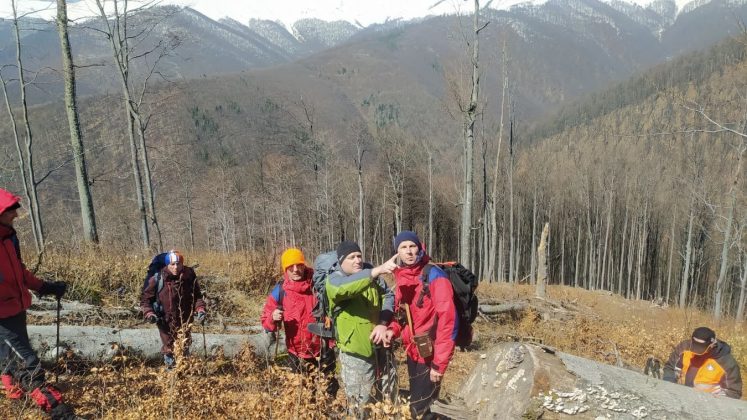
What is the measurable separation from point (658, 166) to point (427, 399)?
2071 inches

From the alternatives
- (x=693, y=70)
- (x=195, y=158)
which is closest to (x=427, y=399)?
(x=195, y=158)

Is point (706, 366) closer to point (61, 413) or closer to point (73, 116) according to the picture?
point (61, 413)

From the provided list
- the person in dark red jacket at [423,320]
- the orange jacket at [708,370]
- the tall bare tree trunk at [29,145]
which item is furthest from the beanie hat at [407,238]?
the tall bare tree trunk at [29,145]

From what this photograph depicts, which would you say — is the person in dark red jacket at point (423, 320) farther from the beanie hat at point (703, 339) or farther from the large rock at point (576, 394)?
the beanie hat at point (703, 339)

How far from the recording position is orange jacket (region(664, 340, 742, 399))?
4.37 metres

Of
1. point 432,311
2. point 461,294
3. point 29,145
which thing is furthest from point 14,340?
point 29,145

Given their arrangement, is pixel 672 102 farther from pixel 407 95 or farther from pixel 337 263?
pixel 407 95

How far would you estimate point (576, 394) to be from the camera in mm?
2271

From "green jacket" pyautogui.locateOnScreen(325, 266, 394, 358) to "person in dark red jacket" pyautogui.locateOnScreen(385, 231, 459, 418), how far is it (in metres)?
0.16

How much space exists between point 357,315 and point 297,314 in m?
0.84

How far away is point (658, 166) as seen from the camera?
4538 cm

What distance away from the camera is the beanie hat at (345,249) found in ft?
10.4

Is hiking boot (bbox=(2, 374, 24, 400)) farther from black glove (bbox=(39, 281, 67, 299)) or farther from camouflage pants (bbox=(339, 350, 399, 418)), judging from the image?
camouflage pants (bbox=(339, 350, 399, 418))

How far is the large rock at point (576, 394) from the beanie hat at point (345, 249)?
4.26 ft
